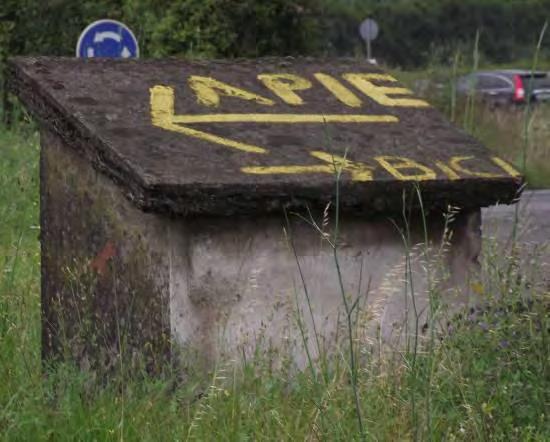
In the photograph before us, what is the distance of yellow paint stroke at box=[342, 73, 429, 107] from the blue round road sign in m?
6.45

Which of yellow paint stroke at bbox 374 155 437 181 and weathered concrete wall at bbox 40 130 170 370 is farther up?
yellow paint stroke at bbox 374 155 437 181

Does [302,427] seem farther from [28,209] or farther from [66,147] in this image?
[28,209]

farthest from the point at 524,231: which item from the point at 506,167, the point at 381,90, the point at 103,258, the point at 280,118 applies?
the point at 103,258

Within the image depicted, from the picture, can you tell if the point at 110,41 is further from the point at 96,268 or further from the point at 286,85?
the point at 96,268

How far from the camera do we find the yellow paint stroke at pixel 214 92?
200 inches

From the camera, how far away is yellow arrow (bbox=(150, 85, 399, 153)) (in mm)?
4777

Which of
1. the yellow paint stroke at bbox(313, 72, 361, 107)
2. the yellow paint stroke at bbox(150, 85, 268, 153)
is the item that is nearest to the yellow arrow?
the yellow paint stroke at bbox(150, 85, 268, 153)

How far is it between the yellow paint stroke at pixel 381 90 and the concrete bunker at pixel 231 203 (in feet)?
0.07

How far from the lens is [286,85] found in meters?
5.34

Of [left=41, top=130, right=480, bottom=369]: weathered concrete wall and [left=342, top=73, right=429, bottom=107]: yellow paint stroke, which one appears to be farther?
[left=342, top=73, right=429, bottom=107]: yellow paint stroke

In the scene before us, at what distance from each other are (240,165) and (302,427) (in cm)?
Answer: 93

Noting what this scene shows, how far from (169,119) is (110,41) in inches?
287

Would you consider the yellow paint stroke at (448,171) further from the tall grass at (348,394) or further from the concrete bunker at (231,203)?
the tall grass at (348,394)

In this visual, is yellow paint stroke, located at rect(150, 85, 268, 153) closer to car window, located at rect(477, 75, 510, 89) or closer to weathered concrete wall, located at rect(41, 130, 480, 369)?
weathered concrete wall, located at rect(41, 130, 480, 369)
